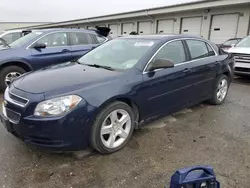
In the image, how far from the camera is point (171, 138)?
3465 mm

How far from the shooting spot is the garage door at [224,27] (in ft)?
45.2

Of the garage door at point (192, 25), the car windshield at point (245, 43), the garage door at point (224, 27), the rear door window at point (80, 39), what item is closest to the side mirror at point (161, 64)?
the rear door window at point (80, 39)

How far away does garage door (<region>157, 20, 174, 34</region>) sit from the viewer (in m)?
18.2

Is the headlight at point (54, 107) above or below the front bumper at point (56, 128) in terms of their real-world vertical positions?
above

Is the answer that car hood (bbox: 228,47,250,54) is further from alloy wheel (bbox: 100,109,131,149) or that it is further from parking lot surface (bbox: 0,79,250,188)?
alloy wheel (bbox: 100,109,131,149)

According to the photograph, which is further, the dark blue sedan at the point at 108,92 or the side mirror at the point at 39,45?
the side mirror at the point at 39,45

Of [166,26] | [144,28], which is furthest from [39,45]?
[144,28]

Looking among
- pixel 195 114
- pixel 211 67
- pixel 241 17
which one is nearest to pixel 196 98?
pixel 195 114

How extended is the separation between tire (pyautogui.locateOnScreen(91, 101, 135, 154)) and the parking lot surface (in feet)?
0.36

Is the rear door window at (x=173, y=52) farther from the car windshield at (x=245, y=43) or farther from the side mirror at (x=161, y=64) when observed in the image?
the car windshield at (x=245, y=43)

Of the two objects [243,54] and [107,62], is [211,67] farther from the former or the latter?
[243,54]

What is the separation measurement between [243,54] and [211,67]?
11.3 ft

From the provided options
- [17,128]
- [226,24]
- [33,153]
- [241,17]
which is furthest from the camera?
[226,24]

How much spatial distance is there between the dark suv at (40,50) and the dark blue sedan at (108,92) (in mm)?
2380
